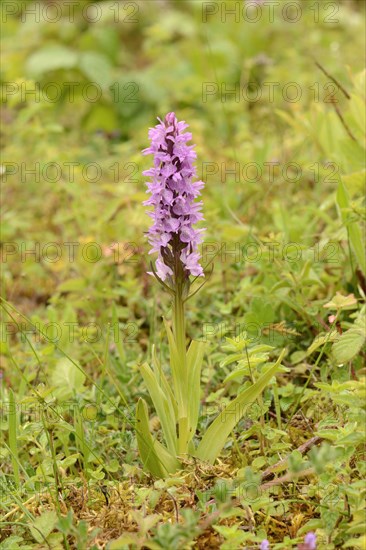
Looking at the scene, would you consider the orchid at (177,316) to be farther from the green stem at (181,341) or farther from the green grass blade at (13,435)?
the green grass blade at (13,435)

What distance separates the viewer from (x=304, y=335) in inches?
101

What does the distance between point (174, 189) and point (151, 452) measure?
2.24 feet

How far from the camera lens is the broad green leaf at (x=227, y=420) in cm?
190

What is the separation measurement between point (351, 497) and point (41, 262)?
7.79 ft

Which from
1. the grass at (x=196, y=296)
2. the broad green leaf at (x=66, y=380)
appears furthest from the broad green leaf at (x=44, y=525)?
the broad green leaf at (x=66, y=380)

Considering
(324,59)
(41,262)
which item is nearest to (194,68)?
(324,59)

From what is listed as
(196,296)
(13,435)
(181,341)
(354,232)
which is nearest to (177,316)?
(181,341)

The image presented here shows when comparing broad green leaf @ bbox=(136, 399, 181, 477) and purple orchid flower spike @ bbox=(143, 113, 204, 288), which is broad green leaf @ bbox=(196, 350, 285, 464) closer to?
broad green leaf @ bbox=(136, 399, 181, 477)

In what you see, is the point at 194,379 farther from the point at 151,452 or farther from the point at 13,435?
the point at 13,435

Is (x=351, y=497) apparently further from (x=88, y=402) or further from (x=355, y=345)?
(x=88, y=402)

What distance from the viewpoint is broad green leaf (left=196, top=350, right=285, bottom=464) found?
190 centimetres

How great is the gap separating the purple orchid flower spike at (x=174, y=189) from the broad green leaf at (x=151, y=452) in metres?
0.40

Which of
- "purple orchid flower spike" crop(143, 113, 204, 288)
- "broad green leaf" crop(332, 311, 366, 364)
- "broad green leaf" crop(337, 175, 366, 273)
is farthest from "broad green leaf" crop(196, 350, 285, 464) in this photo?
"broad green leaf" crop(337, 175, 366, 273)

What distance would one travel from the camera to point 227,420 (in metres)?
1.93
